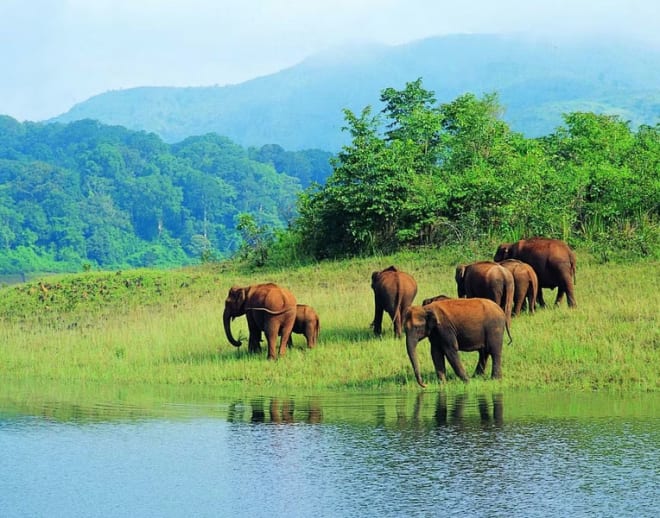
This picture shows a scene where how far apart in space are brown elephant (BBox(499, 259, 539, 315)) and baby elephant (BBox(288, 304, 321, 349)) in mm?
3498

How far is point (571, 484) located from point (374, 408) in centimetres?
476

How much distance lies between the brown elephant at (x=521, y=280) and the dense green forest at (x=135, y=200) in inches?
3078

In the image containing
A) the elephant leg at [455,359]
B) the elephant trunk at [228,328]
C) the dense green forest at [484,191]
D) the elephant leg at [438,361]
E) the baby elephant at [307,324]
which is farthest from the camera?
the dense green forest at [484,191]

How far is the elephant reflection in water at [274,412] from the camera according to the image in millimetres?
14867

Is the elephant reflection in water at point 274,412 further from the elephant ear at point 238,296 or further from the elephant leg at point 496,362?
the elephant ear at point 238,296

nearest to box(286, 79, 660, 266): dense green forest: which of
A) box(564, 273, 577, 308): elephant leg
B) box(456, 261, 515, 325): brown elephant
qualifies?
box(564, 273, 577, 308): elephant leg

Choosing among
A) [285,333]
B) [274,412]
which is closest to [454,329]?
[274,412]

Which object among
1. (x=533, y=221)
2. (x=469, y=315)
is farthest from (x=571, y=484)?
(x=533, y=221)

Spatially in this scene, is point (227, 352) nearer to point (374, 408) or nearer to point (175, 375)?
point (175, 375)

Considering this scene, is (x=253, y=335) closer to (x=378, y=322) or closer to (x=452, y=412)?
(x=378, y=322)

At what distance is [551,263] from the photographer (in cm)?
2178

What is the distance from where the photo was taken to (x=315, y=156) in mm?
173625

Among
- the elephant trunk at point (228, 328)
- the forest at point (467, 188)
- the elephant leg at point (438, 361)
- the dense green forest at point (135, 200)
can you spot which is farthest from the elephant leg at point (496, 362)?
the dense green forest at point (135, 200)

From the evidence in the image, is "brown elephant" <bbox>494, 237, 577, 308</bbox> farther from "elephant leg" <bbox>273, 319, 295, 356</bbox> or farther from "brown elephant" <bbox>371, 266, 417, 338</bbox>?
"elephant leg" <bbox>273, 319, 295, 356</bbox>
